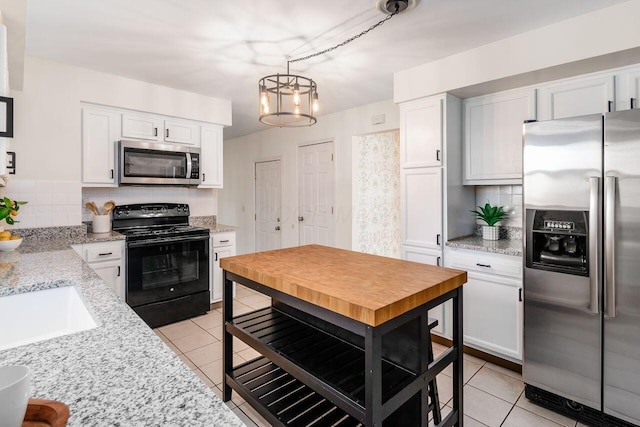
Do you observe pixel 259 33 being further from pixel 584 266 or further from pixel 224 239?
pixel 584 266

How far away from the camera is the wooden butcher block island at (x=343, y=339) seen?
1344 millimetres

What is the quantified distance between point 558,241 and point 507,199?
3.60 ft

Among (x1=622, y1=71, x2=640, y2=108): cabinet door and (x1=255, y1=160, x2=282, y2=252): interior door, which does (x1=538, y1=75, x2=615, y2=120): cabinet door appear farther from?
(x1=255, y1=160, x2=282, y2=252): interior door

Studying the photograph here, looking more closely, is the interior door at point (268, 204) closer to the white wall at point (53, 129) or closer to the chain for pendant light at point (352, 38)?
the white wall at point (53, 129)

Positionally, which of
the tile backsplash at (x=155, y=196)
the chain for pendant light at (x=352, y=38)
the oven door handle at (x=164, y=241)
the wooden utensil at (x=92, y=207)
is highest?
the chain for pendant light at (x=352, y=38)

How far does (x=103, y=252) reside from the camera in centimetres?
309

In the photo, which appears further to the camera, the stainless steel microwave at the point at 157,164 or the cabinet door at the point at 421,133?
the stainless steel microwave at the point at 157,164

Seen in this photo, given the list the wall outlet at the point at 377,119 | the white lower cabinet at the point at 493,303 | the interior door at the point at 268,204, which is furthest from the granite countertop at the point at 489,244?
the interior door at the point at 268,204

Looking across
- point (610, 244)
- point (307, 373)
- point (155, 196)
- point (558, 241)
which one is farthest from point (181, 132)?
point (610, 244)

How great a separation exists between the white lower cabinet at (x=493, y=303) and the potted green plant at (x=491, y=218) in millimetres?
395

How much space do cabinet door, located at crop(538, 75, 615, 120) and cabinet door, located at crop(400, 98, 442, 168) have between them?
0.78 metres

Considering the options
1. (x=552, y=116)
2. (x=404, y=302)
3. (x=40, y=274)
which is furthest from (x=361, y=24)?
(x=40, y=274)

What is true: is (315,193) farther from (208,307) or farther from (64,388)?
(64,388)

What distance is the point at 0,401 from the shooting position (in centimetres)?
41
